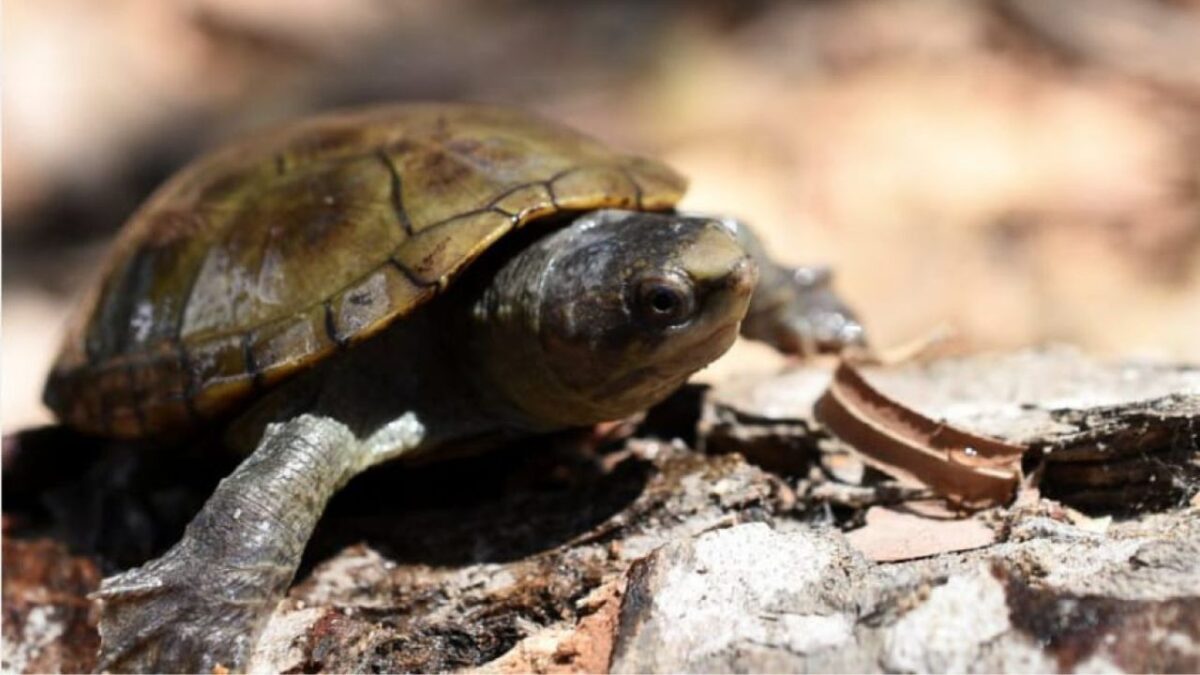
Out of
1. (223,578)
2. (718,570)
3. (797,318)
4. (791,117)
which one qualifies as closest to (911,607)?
(718,570)

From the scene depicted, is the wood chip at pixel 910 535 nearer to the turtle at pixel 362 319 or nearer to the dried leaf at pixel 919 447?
the dried leaf at pixel 919 447

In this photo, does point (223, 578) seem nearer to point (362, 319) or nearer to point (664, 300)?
point (362, 319)

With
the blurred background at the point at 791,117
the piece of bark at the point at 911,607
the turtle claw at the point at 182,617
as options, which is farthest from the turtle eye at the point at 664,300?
the blurred background at the point at 791,117

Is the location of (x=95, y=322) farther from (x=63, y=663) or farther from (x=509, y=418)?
(x=509, y=418)

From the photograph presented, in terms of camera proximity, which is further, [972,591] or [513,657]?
[513,657]

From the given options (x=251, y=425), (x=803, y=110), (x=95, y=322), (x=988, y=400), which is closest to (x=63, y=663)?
(x=251, y=425)

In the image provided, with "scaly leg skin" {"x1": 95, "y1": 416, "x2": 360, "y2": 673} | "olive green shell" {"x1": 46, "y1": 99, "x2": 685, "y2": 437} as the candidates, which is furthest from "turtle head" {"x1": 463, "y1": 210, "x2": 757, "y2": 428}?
"scaly leg skin" {"x1": 95, "y1": 416, "x2": 360, "y2": 673}
